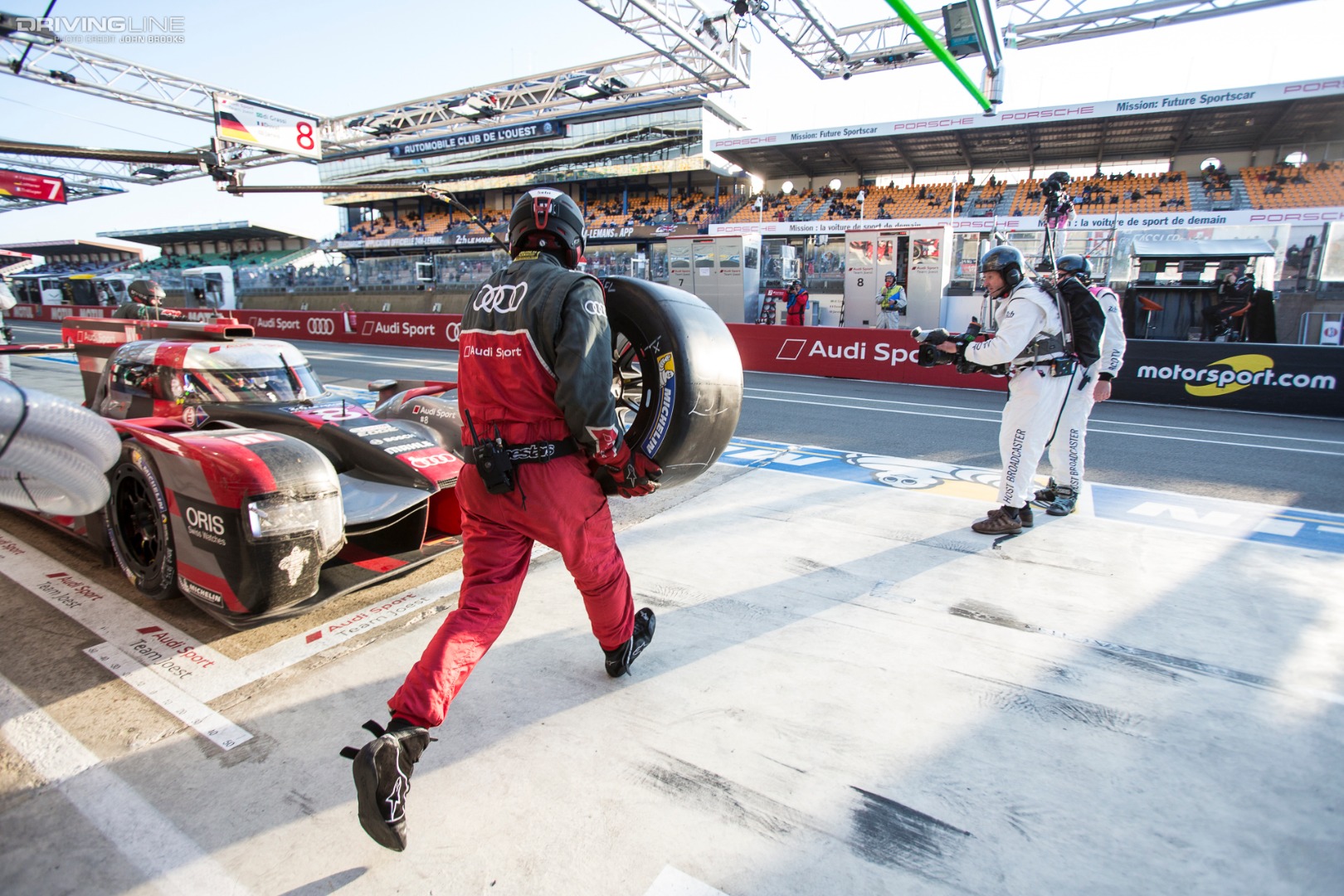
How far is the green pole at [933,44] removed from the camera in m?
7.96

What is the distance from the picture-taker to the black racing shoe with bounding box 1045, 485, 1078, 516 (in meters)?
4.86

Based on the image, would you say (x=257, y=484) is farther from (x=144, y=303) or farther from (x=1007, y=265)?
→ (x=144, y=303)

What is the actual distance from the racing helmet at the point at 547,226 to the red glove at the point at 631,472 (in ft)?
2.55

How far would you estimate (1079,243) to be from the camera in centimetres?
2211

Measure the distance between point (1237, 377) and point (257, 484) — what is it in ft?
42.9

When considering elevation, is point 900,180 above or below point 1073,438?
above

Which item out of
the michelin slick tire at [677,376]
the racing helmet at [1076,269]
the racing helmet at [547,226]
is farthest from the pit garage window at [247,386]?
the racing helmet at [1076,269]

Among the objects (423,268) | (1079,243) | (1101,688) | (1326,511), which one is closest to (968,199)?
(1079,243)

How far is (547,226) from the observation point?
2.47 meters

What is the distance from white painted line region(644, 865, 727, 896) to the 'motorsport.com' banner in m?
12.1

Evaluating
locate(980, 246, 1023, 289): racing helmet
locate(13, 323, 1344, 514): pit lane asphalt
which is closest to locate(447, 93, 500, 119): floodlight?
locate(13, 323, 1344, 514): pit lane asphalt

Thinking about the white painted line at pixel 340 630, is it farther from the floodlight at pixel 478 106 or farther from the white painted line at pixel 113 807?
the floodlight at pixel 478 106

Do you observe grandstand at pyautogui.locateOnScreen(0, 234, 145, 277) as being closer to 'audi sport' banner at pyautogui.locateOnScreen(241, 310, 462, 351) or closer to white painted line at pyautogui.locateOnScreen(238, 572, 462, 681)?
'audi sport' banner at pyautogui.locateOnScreen(241, 310, 462, 351)

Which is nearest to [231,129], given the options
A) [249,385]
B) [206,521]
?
[249,385]
